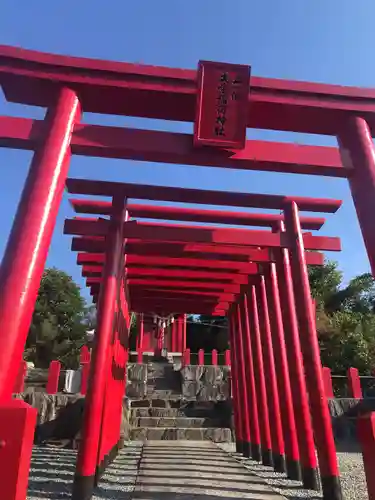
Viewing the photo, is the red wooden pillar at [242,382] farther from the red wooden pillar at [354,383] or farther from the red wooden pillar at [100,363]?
the red wooden pillar at [354,383]

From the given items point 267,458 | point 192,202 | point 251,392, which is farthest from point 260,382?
point 192,202

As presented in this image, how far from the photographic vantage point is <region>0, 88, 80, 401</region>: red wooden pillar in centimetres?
278

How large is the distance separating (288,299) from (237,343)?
12.5 ft

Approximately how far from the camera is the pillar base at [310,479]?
17.9 feet

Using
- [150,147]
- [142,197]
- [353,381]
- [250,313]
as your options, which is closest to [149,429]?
[250,313]

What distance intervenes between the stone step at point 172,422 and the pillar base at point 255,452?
147 inches

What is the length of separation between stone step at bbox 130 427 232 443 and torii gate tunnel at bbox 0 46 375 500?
3980 millimetres

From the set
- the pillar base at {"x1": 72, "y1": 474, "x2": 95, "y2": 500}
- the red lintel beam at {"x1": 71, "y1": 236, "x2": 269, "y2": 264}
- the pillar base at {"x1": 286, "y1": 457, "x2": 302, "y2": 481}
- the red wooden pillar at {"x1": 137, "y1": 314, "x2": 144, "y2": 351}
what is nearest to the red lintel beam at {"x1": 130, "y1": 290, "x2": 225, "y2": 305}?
the red lintel beam at {"x1": 71, "y1": 236, "x2": 269, "y2": 264}

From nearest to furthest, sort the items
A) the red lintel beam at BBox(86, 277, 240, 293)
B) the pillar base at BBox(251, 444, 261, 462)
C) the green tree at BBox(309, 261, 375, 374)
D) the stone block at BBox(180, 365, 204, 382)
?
1. the pillar base at BBox(251, 444, 261, 462)
2. the red lintel beam at BBox(86, 277, 240, 293)
3. the stone block at BBox(180, 365, 204, 382)
4. the green tree at BBox(309, 261, 375, 374)

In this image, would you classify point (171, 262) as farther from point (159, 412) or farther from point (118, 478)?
point (159, 412)

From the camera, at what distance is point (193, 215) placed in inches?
283

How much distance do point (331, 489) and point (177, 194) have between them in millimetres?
4173

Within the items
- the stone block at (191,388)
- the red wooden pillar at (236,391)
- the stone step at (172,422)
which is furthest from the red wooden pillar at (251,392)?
the stone block at (191,388)

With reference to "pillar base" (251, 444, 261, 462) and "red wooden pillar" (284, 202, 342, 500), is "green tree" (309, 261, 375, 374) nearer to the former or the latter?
"pillar base" (251, 444, 261, 462)
